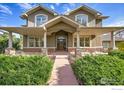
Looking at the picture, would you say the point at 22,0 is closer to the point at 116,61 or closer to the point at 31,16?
the point at 116,61

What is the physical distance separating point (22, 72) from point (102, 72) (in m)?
2.32

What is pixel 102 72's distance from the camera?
5695mm

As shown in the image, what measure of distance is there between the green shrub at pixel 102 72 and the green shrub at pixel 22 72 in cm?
120

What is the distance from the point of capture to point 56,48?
56.0 feet

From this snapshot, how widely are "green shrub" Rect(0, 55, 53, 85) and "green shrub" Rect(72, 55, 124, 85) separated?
3.93ft

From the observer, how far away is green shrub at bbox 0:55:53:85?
17.5 feet

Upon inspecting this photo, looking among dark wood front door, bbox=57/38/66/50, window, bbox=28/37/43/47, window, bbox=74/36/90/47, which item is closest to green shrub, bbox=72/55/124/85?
window, bbox=74/36/90/47

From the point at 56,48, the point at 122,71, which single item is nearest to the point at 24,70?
the point at 122,71

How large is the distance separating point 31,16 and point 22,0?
37.1ft

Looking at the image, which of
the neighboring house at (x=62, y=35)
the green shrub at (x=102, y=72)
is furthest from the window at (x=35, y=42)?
the green shrub at (x=102, y=72)

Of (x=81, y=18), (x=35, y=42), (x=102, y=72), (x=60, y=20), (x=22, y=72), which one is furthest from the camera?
(x=35, y=42)

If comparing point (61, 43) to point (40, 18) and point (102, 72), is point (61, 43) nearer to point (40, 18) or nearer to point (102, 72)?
point (40, 18)

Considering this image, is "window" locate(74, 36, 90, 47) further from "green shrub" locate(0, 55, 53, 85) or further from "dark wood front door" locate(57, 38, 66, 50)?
"green shrub" locate(0, 55, 53, 85)

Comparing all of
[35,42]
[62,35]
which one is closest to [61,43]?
[62,35]
